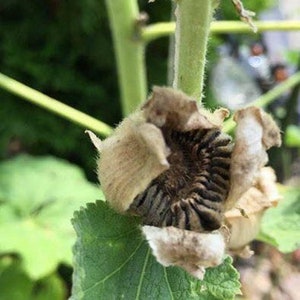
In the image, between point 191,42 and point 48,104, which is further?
point 48,104

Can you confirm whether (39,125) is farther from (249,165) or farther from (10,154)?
(249,165)

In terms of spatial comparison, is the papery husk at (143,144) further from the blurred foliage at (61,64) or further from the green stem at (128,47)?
the blurred foliage at (61,64)

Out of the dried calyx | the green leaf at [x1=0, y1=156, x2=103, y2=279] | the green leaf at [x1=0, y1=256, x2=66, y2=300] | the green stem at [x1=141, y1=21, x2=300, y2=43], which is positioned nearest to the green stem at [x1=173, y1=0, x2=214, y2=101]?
the dried calyx

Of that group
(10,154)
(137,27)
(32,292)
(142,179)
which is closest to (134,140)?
(142,179)

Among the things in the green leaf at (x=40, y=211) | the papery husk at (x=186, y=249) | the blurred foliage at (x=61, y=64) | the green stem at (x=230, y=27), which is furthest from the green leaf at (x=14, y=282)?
the papery husk at (x=186, y=249)

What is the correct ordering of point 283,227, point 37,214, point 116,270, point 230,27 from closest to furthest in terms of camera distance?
point 116,270 → point 283,227 → point 230,27 → point 37,214

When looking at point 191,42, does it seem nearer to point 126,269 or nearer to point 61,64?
point 126,269

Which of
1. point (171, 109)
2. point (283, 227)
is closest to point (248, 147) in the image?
point (171, 109)
